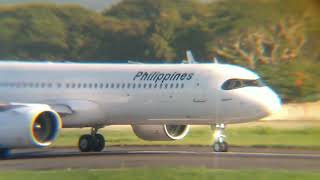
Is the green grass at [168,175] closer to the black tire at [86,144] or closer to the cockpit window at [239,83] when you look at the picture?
the cockpit window at [239,83]

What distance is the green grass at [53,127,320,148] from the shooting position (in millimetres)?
36062

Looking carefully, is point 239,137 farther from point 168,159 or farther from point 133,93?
point 168,159

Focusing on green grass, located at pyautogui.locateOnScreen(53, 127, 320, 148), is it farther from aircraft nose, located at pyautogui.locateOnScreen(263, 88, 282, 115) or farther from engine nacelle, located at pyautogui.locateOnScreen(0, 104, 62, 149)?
engine nacelle, located at pyautogui.locateOnScreen(0, 104, 62, 149)

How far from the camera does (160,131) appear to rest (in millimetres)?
31656

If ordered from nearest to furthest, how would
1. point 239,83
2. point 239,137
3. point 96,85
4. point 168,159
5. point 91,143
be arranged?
point 168,159 → point 239,83 → point 96,85 → point 91,143 → point 239,137

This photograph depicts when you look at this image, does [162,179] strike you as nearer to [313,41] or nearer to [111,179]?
[111,179]

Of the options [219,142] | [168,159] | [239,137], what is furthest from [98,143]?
[239,137]

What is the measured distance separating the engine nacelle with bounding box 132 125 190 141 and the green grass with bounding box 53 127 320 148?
12.0ft

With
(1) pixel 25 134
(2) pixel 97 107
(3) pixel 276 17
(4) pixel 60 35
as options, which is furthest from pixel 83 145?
(4) pixel 60 35

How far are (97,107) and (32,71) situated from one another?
2.76 metres

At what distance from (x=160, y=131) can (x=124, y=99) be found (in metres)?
1.97

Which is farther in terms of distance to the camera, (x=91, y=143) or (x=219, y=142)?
(x=91, y=143)

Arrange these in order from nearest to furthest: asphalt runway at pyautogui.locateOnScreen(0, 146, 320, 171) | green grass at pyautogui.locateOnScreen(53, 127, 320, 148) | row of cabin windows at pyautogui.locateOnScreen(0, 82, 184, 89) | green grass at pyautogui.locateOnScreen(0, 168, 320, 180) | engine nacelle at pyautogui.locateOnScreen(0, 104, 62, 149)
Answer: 1. green grass at pyautogui.locateOnScreen(0, 168, 320, 180)
2. asphalt runway at pyautogui.locateOnScreen(0, 146, 320, 171)
3. engine nacelle at pyautogui.locateOnScreen(0, 104, 62, 149)
4. row of cabin windows at pyautogui.locateOnScreen(0, 82, 184, 89)
5. green grass at pyautogui.locateOnScreen(53, 127, 320, 148)

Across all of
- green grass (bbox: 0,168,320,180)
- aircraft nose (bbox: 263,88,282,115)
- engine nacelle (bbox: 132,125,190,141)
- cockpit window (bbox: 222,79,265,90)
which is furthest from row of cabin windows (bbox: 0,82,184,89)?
green grass (bbox: 0,168,320,180)
